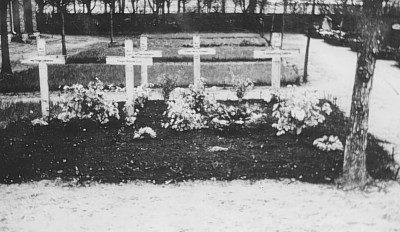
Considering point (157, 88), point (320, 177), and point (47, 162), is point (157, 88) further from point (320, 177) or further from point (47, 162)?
point (320, 177)

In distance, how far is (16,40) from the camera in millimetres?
24062

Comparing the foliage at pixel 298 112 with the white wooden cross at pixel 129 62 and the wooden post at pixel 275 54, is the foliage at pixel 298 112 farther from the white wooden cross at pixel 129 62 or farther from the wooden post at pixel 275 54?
the white wooden cross at pixel 129 62

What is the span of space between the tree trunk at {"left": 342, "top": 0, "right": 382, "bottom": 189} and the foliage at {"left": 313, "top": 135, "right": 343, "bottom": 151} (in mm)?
973

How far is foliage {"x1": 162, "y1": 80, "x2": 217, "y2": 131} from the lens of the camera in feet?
28.5

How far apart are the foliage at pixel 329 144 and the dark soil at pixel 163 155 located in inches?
3.1

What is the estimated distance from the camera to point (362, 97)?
258 inches

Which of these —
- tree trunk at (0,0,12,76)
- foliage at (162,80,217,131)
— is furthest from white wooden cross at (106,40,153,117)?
tree trunk at (0,0,12,76)

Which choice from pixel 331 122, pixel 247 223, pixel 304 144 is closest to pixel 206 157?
pixel 304 144

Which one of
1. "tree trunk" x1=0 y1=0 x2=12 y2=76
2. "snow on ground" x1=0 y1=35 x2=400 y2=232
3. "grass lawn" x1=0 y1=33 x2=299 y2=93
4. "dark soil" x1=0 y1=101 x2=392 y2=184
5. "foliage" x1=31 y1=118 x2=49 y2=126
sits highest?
"tree trunk" x1=0 y1=0 x2=12 y2=76

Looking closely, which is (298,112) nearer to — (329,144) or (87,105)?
(329,144)

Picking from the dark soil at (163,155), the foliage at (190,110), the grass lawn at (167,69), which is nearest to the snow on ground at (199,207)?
the dark soil at (163,155)

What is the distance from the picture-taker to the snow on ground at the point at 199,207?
5406mm

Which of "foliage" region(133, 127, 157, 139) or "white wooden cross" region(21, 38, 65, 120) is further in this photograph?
"white wooden cross" region(21, 38, 65, 120)

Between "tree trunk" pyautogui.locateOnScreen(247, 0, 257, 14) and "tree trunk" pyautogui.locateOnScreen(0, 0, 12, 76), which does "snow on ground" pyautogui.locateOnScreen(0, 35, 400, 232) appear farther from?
"tree trunk" pyautogui.locateOnScreen(247, 0, 257, 14)
